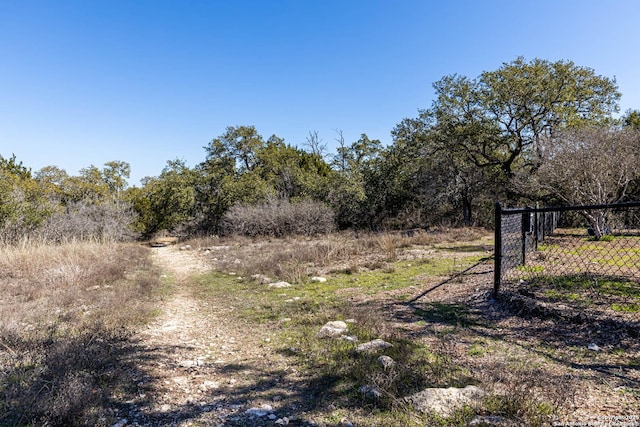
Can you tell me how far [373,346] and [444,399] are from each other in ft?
3.99

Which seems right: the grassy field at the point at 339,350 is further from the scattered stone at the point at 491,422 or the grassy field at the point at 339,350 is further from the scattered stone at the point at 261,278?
the scattered stone at the point at 261,278

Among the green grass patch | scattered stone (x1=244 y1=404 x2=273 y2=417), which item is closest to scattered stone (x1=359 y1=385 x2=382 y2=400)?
scattered stone (x1=244 y1=404 x2=273 y2=417)

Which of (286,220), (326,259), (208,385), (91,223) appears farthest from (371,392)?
(91,223)

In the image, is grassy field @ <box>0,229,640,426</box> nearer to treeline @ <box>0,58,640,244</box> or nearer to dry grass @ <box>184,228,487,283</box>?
dry grass @ <box>184,228,487,283</box>

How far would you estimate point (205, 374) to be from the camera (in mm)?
3363

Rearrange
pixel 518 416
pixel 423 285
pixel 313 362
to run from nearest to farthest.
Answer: pixel 518 416
pixel 313 362
pixel 423 285

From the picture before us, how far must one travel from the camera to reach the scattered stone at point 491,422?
2131mm

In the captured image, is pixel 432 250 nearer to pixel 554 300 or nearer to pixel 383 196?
pixel 554 300

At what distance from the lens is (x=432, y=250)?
1157cm

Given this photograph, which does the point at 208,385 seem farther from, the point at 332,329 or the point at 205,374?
the point at 332,329

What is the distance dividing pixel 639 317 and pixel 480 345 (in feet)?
6.08

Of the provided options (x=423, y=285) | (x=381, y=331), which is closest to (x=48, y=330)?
(x=381, y=331)

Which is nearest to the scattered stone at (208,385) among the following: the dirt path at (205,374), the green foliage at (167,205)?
the dirt path at (205,374)

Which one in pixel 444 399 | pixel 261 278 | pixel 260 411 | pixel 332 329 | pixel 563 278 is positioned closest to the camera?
pixel 444 399
